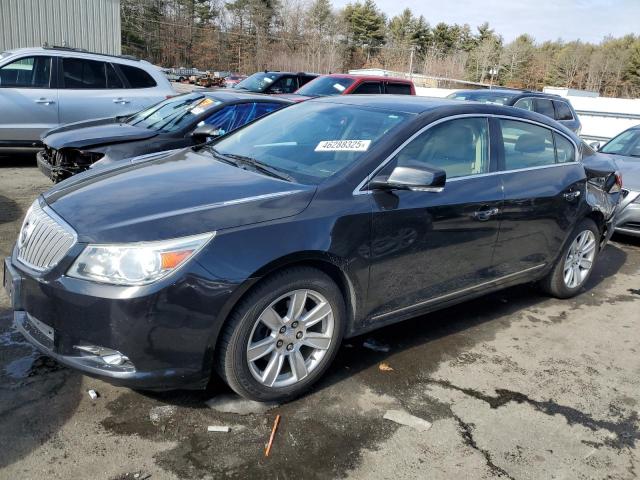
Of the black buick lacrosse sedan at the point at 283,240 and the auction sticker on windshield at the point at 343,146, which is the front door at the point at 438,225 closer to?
the black buick lacrosse sedan at the point at 283,240

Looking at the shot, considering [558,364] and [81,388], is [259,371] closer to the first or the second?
[81,388]

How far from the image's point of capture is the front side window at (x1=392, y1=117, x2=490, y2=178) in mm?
3443

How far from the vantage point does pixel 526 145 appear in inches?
168

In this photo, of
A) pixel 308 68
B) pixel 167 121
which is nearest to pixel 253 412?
pixel 167 121

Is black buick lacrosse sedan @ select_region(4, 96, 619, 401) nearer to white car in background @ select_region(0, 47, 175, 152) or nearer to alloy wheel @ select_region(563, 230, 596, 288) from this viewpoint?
alloy wheel @ select_region(563, 230, 596, 288)

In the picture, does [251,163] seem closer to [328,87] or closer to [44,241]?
[44,241]

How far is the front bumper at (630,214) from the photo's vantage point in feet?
21.7

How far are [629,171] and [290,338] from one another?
239 inches

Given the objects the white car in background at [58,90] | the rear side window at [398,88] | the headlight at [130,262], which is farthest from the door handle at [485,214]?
the rear side window at [398,88]

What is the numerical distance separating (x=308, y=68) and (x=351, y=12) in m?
28.1

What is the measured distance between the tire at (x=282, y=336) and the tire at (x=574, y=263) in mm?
2493

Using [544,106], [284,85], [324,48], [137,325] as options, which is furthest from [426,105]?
[324,48]

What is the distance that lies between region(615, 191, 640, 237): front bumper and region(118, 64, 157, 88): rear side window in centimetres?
761

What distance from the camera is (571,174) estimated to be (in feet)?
14.9
